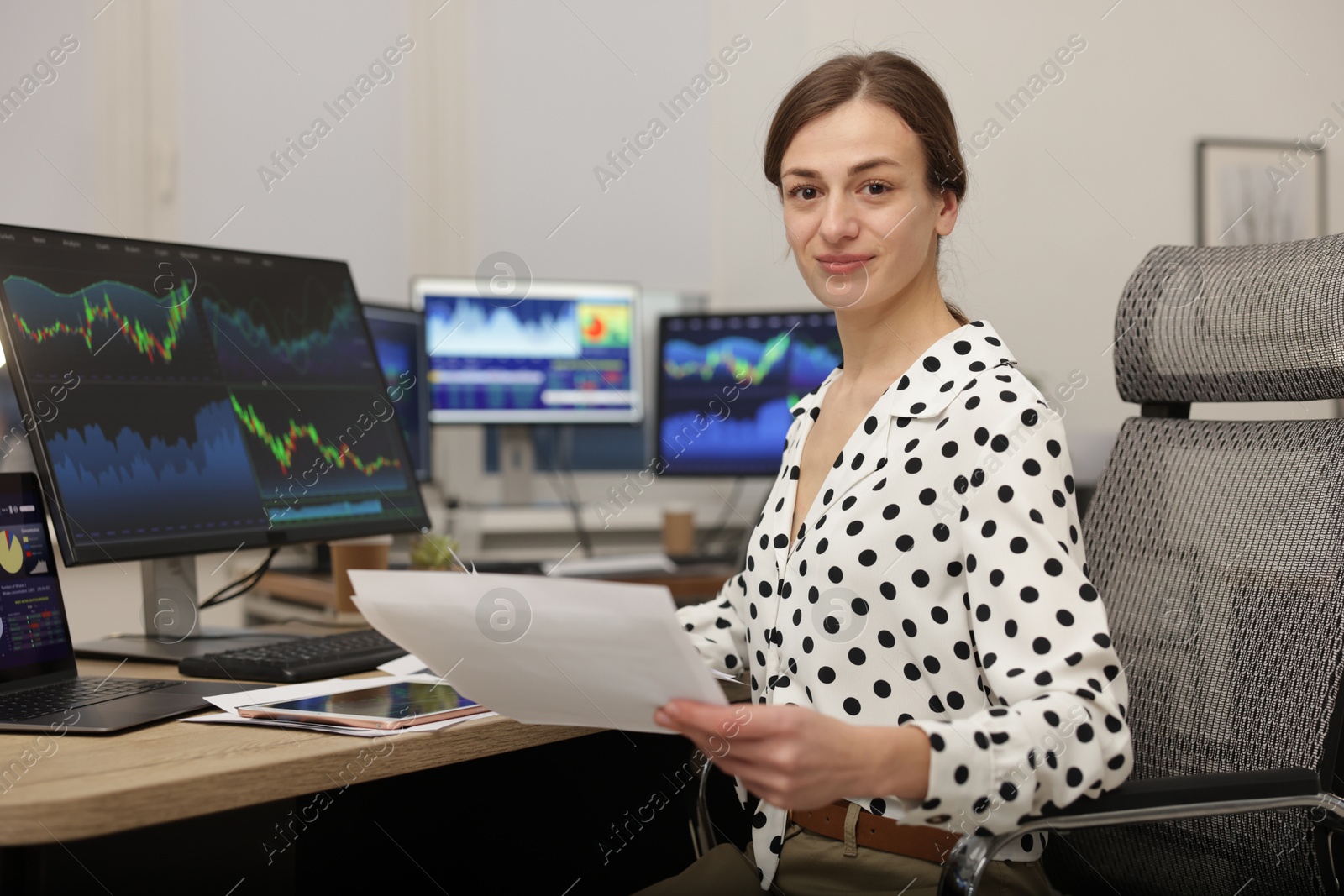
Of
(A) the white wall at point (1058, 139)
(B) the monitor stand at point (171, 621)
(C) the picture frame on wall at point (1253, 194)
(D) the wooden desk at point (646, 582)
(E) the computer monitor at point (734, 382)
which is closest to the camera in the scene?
(B) the monitor stand at point (171, 621)

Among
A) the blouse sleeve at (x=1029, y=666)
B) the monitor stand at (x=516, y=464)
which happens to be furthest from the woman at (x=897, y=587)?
the monitor stand at (x=516, y=464)

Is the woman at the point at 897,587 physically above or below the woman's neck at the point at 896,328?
below

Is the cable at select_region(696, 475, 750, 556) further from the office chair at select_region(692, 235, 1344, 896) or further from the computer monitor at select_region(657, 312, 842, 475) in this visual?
the office chair at select_region(692, 235, 1344, 896)

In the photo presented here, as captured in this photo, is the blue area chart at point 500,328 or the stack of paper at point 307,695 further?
the blue area chart at point 500,328

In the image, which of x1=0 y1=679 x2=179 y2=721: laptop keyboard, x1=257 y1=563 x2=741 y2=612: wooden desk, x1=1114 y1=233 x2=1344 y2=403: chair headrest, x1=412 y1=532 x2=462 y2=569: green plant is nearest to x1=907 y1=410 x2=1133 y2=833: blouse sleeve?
x1=1114 y1=233 x2=1344 y2=403: chair headrest

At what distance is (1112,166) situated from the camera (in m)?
3.24

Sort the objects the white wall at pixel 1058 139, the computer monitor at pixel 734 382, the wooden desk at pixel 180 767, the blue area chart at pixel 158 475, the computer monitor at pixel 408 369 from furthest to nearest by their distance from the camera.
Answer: the white wall at pixel 1058 139, the computer monitor at pixel 734 382, the computer monitor at pixel 408 369, the blue area chart at pixel 158 475, the wooden desk at pixel 180 767

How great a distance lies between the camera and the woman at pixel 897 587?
2.87 feet

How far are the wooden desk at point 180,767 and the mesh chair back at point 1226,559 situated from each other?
0.69 meters

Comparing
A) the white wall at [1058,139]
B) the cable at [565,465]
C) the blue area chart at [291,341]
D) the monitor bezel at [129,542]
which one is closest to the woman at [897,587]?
the monitor bezel at [129,542]

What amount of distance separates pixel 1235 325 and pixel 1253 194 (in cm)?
238

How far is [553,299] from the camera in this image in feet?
9.47

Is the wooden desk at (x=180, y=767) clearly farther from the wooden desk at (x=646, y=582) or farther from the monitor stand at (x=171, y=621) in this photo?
the wooden desk at (x=646, y=582)

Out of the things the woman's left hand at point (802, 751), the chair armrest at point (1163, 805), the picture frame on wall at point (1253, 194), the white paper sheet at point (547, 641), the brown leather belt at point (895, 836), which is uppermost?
the picture frame on wall at point (1253, 194)
